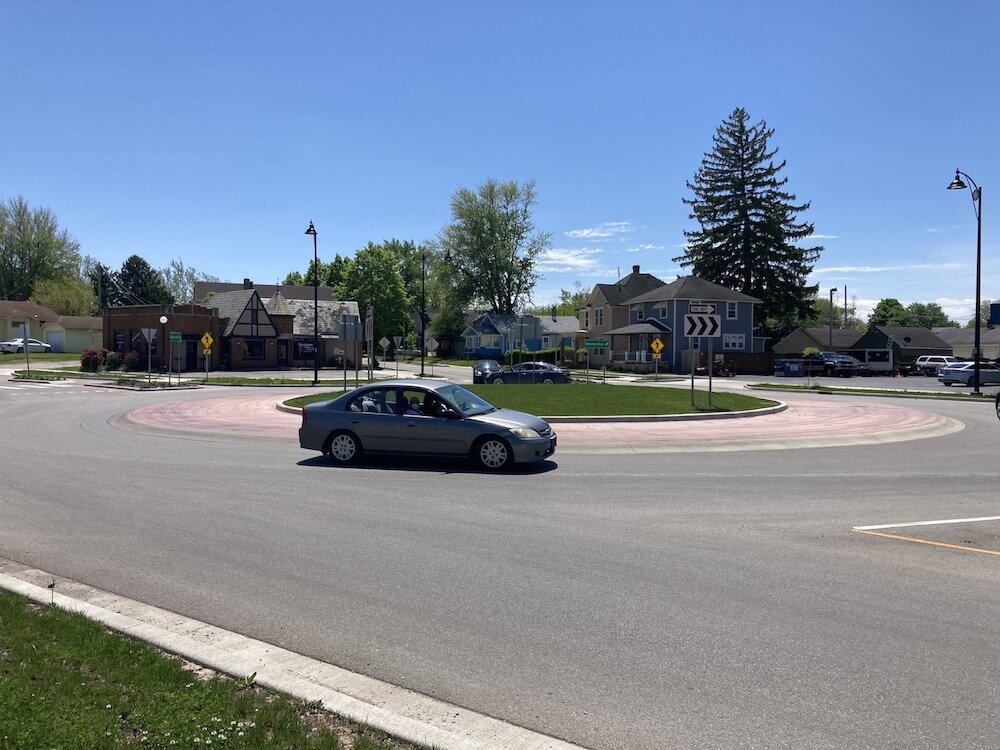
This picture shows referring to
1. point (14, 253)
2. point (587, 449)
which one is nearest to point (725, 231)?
point (587, 449)

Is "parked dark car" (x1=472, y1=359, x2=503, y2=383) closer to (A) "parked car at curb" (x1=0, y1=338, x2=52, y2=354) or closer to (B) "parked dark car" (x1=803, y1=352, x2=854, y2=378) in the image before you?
(B) "parked dark car" (x1=803, y1=352, x2=854, y2=378)

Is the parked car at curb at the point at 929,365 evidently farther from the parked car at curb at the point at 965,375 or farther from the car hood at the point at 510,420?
the car hood at the point at 510,420

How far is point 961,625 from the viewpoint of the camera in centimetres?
517

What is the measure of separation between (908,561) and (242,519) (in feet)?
22.1

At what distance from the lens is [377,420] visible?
1259 centimetres

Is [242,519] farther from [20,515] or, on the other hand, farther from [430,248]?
[430,248]

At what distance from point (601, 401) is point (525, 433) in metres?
11.1

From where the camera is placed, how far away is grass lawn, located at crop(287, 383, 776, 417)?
20.8 meters

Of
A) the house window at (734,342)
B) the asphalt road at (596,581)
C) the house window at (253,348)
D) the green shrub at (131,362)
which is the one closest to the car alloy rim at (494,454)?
the asphalt road at (596,581)

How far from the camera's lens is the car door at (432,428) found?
12156 millimetres

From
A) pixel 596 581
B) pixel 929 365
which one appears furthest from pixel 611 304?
pixel 596 581

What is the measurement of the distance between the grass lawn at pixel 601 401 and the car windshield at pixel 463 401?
6793 mm

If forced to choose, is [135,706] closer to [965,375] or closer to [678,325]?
[965,375]

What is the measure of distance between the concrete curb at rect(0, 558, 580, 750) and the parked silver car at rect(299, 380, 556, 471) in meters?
6.74
